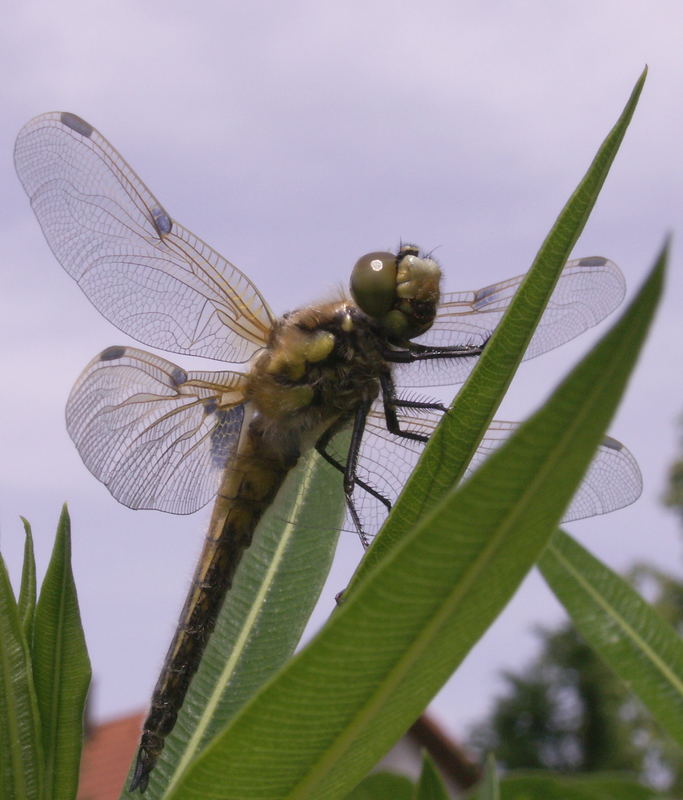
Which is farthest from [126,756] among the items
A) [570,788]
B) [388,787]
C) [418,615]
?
[418,615]

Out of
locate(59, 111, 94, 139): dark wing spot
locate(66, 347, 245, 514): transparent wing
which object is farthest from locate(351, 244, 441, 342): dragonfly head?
locate(59, 111, 94, 139): dark wing spot

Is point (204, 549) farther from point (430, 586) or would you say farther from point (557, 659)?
point (557, 659)

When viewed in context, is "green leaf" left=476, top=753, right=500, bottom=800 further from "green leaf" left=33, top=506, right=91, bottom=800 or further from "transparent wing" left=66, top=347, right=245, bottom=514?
"transparent wing" left=66, top=347, right=245, bottom=514

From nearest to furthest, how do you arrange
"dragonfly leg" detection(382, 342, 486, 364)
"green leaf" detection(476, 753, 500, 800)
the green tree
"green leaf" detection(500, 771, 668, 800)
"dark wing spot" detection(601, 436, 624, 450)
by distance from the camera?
"green leaf" detection(476, 753, 500, 800) < "green leaf" detection(500, 771, 668, 800) < "dragonfly leg" detection(382, 342, 486, 364) < "dark wing spot" detection(601, 436, 624, 450) < the green tree

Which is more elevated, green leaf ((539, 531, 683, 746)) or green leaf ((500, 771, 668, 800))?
green leaf ((539, 531, 683, 746))

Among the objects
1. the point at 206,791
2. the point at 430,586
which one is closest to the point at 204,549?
the point at 206,791

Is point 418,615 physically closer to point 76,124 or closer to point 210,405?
point 210,405
